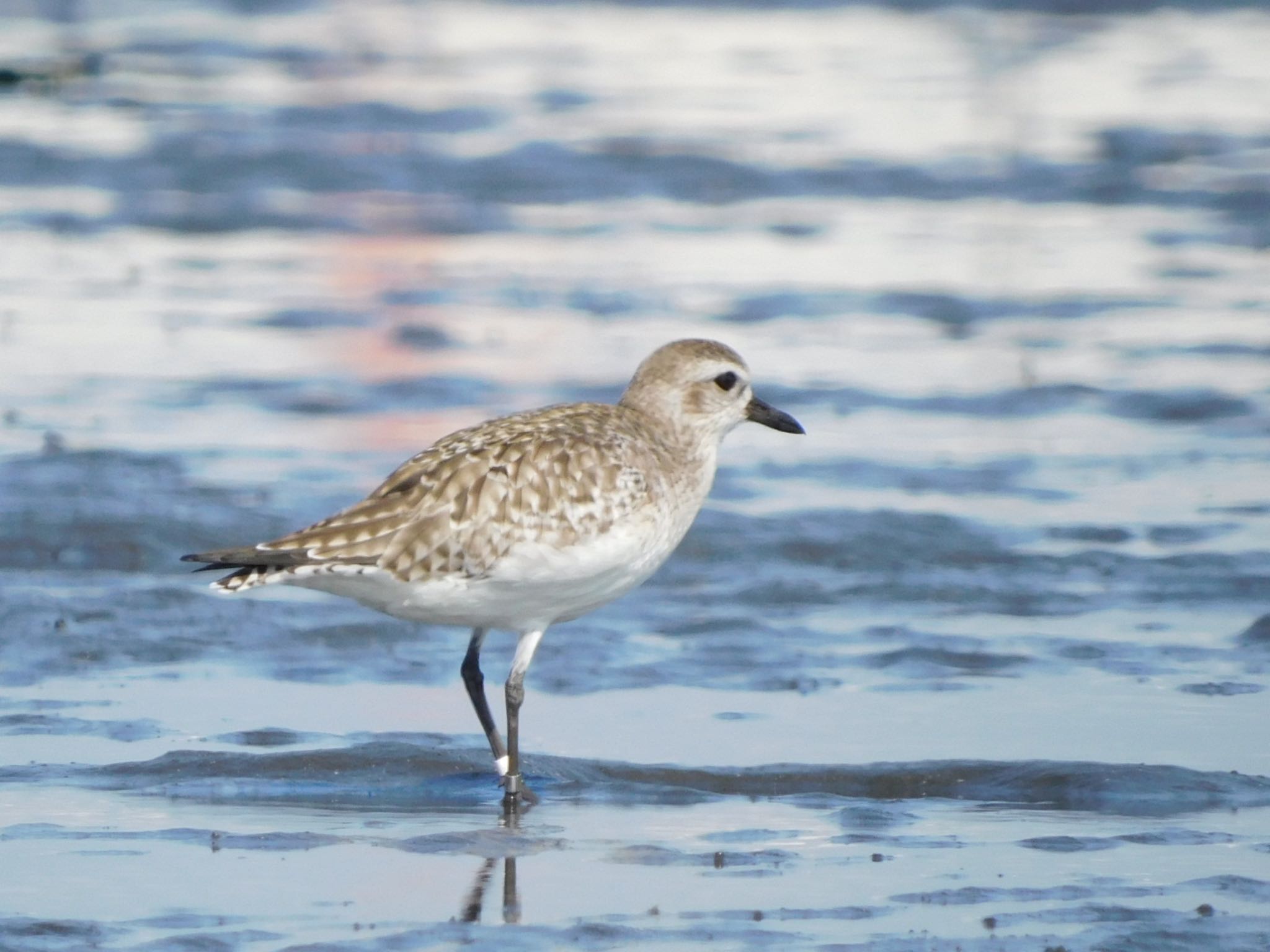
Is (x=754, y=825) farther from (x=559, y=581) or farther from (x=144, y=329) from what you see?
(x=144, y=329)

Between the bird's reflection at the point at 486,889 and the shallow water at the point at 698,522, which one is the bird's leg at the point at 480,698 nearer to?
the shallow water at the point at 698,522

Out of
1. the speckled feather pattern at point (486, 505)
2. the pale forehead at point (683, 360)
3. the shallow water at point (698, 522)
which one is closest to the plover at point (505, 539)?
the speckled feather pattern at point (486, 505)

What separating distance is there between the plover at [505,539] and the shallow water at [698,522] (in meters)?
0.54

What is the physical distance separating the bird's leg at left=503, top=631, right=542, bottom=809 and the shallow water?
10 cm

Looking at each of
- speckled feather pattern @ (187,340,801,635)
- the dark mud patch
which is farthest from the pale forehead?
the dark mud patch

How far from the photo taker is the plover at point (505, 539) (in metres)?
7.10

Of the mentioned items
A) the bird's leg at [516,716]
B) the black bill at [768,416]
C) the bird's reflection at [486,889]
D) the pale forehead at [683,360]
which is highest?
the pale forehead at [683,360]

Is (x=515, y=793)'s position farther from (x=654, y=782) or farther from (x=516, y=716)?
(x=654, y=782)

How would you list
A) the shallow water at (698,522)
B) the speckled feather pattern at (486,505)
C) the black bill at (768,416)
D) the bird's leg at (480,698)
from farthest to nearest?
the black bill at (768,416), the bird's leg at (480,698), the speckled feather pattern at (486,505), the shallow water at (698,522)

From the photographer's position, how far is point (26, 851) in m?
6.42

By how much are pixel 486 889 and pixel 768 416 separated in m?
2.59

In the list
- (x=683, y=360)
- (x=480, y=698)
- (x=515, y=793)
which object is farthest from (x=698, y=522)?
(x=515, y=793)

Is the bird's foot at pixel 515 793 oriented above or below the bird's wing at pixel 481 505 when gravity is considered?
below

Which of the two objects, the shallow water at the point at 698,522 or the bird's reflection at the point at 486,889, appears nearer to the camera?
the bird's reflection at the point at 486,889
